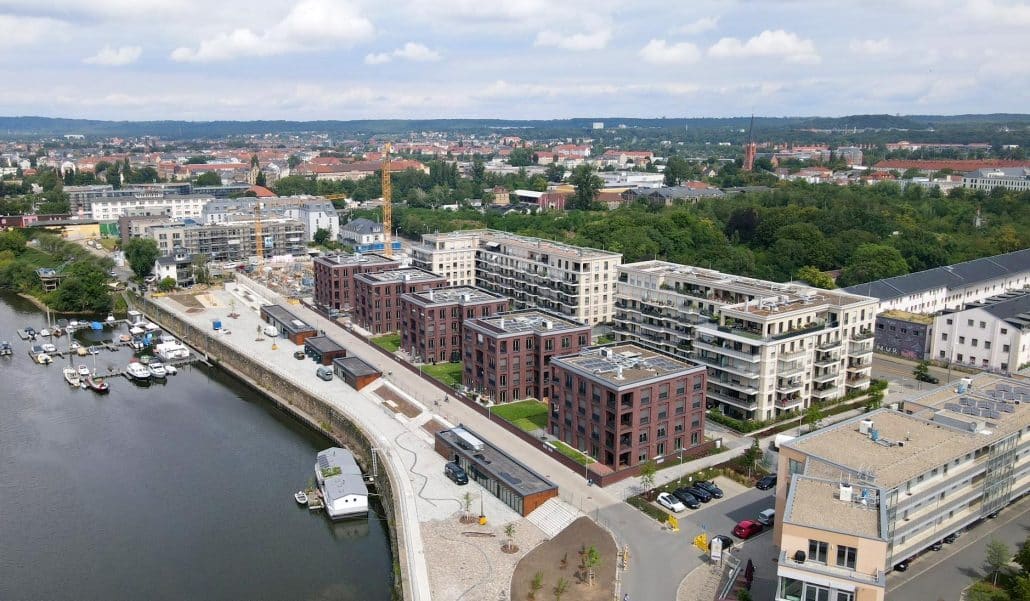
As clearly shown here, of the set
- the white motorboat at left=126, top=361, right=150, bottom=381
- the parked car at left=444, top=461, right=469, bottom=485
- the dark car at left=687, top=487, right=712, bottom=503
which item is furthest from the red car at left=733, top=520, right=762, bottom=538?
the white motorboat at left=126, top=361, right=150, bottom=381

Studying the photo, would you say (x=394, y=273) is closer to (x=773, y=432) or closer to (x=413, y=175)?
(x=773, y=432)

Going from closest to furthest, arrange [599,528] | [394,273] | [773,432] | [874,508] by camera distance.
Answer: [874,508] → [599,528] → [773,432] → [394,273]

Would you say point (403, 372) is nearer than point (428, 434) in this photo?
No

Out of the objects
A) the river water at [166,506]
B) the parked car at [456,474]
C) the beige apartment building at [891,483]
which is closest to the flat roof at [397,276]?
the river water at [166,506]

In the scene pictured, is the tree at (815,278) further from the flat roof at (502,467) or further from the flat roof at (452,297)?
the flat roof at (502,467)

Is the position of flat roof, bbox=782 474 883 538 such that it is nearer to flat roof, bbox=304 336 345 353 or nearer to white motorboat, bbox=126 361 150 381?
flat roof, bbox=304 336 345 353

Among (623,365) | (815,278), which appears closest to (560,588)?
(623,365)

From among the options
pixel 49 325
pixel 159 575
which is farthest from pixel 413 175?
pixel 159 575
